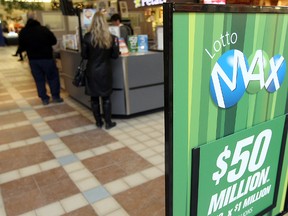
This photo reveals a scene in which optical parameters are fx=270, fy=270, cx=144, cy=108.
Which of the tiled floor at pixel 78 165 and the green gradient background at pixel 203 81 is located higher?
the green gradient background at pixel 203 81

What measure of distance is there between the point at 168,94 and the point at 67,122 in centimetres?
354

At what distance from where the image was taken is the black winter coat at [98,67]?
348 cm

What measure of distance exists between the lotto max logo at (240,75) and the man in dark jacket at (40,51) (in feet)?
14.0

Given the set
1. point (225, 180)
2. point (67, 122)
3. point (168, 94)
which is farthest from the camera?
point (67, 122)

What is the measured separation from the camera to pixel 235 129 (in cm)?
114

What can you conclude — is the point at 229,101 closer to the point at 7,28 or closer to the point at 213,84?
the point at 213,84

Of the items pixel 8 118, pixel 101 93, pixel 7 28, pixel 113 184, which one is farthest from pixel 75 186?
pixel 7 28

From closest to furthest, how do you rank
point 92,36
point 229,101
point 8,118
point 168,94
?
point 168,94 < point 229,101 < point 92,36 < point 8,118

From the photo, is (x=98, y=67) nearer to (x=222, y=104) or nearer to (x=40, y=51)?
(x=40, y=51)

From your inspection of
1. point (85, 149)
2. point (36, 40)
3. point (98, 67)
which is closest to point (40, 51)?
point (36, 40)

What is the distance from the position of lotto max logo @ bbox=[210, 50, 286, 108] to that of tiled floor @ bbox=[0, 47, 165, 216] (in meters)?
1.34

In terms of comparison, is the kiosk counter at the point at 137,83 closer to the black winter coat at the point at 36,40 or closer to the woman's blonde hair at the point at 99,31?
the woman's blonde hair at the point at 99,31

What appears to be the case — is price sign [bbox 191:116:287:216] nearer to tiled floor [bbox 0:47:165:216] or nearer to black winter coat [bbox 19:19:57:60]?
tiled floor [bbox 0:47:165:216]

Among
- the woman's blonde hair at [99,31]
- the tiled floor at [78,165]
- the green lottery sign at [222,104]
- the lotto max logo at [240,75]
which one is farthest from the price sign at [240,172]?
the woman's blonde hair at [99,31]
